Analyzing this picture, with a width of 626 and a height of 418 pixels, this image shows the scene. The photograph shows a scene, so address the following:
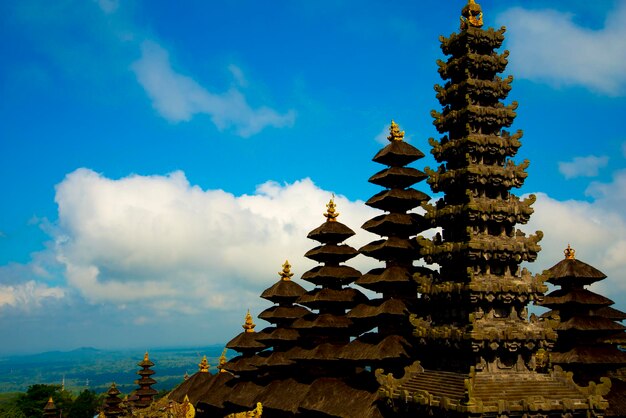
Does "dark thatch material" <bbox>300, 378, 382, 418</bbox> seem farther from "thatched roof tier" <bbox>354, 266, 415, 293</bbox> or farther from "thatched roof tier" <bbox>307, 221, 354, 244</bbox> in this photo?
"thatched roof tier" <bbox>307, 221, 354, 244</bbox>

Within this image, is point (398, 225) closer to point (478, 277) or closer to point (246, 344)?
point (478, 277)

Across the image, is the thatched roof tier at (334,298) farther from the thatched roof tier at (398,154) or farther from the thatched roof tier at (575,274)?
the thatched roof tier at (575,274)

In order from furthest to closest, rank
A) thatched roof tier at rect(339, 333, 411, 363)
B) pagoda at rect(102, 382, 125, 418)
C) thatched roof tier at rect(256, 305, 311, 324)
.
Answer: pagoda at rect(102, 382, 125, 418)
thatched roof tier at rect(256, 305, 311, 324)
thatched roof tier at rect(339, 333, 411, 363)

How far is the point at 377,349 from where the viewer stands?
3120cm

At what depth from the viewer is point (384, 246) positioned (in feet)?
115

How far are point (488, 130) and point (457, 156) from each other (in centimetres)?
213

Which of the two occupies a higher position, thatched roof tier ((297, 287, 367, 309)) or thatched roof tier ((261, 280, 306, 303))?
thatched roof tier ((261, 280, 306, 303))

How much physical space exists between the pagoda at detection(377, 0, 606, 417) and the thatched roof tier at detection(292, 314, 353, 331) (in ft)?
29.9

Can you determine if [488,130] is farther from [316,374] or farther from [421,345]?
[316,374]

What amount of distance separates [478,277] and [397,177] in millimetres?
13123

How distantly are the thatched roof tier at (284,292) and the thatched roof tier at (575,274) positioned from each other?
1832 centimetres

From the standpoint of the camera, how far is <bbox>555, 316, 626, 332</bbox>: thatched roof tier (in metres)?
33.6

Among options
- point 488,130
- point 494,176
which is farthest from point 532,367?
point 488,130

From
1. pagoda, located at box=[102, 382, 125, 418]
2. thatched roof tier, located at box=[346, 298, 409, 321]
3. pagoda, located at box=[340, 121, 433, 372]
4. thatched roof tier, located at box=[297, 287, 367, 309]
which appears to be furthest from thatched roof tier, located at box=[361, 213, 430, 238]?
pagoda, located at box=[102, 382, 125, 418]
